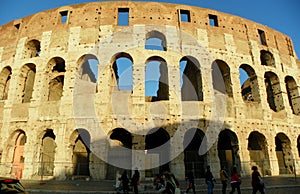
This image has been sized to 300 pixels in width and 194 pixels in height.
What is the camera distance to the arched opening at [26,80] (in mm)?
17547

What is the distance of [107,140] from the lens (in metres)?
14.3

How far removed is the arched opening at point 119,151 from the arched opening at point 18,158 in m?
5.84

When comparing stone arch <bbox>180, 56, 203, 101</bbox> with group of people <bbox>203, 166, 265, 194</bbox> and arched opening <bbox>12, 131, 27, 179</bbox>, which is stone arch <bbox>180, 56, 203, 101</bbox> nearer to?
group of people <bbox>203, 166, 265, 194</bbox>

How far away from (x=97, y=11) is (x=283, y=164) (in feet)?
62.6

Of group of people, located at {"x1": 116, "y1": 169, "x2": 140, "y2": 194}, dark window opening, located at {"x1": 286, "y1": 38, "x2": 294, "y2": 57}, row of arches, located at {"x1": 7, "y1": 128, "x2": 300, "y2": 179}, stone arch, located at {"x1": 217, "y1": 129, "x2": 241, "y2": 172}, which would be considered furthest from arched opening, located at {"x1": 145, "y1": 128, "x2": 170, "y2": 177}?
dark window opening, located at {"x1": 286, "y1": 38, "x2": 294, "y2": 57}

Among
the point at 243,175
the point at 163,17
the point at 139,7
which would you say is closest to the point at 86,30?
the point at 139,7

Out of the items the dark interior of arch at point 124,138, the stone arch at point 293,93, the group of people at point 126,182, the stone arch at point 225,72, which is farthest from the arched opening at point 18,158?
the stone arch at point 293,93

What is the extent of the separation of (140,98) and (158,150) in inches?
191

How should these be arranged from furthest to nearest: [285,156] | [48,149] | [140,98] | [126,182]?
[48,149]
[285,156]
[140,98]
[126,182]

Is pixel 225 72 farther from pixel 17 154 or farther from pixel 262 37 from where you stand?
pixel 17 154

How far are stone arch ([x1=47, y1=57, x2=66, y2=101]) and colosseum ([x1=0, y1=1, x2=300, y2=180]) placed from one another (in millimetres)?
116

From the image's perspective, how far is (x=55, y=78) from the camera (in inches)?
731

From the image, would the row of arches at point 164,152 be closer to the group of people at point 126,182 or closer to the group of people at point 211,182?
the group of people at point 126,182

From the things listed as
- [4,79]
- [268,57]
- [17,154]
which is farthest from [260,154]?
[4,79]
